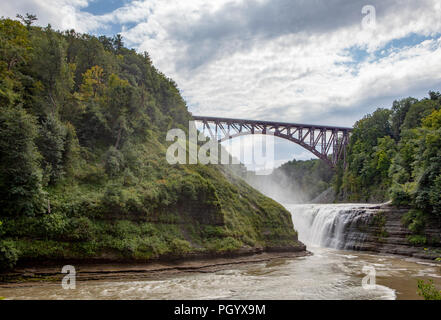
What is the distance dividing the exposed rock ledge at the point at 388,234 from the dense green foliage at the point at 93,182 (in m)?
7.47

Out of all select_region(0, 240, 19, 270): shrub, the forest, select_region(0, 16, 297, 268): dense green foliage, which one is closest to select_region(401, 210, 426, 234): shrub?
the forest

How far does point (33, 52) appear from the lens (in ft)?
69.2

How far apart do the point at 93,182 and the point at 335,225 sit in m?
23.3

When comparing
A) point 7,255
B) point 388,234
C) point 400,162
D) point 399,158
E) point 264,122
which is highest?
point 264,122

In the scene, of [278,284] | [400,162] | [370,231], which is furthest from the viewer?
[400,162]

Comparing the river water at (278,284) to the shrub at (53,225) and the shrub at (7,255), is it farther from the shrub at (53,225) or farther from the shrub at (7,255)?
the shrub at (53,225)

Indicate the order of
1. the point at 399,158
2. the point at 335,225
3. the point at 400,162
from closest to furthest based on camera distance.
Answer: the point at 335,225, the point at 400,162, the point at 399,158

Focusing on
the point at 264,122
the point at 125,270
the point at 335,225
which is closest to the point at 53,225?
the point at 125,270

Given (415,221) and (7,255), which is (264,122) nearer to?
(415,221)

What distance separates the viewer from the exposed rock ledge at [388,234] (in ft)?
75.6

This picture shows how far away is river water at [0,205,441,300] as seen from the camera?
39.4 feet

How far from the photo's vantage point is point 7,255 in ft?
41.4
